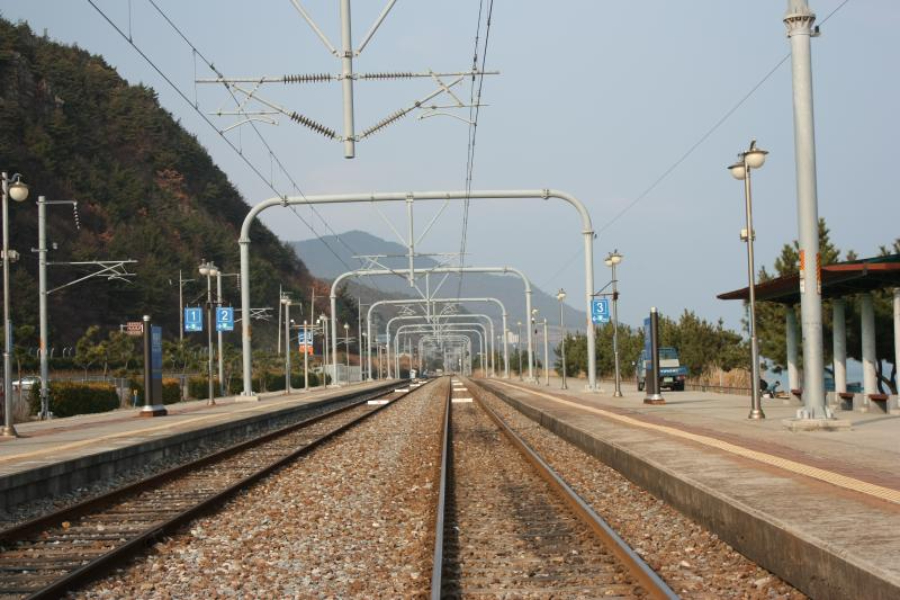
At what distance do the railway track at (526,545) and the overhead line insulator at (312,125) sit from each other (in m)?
10.8

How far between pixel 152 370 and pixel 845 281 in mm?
19645

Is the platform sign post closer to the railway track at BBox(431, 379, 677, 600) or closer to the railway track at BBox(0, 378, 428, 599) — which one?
the railway track at BBox(0, 378, 428, 599)

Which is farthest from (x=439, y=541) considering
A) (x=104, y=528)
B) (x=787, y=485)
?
(x=104, y=528)

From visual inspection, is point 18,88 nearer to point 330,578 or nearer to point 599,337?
point 599,337

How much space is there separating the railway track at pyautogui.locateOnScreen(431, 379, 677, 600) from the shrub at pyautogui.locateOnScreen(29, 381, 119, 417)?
2769cm

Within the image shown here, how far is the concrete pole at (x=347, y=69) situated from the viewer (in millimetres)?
20828

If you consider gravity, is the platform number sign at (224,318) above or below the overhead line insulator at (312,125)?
below

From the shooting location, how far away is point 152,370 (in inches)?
1230

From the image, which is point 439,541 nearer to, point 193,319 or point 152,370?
point 152,370

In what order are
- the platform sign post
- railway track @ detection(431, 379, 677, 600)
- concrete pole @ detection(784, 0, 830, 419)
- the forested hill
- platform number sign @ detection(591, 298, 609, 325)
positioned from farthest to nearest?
the forested hill < platform number sign @ detection(591, 298, 609, 325) < the platform sign post < concrete pole @ detection(784, 0, 830, 419) < railway track @ detection(431, 379, 677, 600)

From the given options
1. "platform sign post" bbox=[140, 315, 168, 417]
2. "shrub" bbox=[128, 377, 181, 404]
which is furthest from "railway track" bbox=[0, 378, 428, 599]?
"shrub" bbox=[128, 377, 181, 404]

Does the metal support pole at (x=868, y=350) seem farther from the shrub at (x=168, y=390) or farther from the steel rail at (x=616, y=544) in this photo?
the shrub at (x=168, y=390)

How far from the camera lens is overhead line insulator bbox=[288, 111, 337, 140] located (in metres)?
24.4

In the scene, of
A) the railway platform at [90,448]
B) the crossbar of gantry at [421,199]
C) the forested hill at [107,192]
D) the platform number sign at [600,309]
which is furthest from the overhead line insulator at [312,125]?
the forested hill at [107,192]
